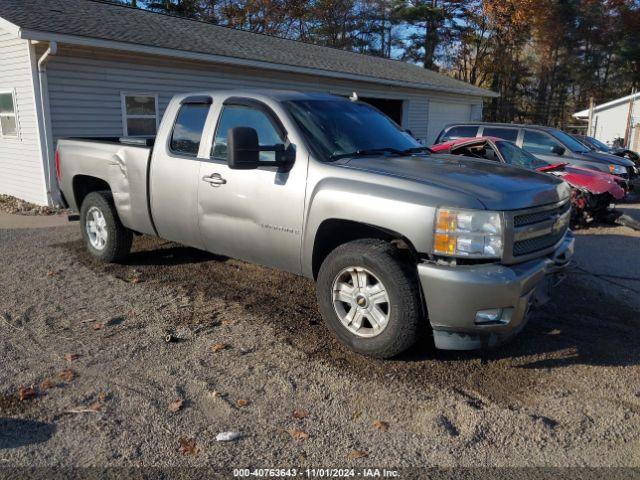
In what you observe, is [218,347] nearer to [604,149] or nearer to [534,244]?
[534,244]

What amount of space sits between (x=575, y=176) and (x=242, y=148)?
7.64 metres

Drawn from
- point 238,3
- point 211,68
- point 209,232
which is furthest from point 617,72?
point 209,232

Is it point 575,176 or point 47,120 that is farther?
point 47,120

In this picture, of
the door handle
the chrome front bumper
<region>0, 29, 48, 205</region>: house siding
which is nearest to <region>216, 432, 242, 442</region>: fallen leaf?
the chrome front bumper

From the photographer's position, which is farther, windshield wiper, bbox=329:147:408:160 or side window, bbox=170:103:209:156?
side window, bbox=170:103:209:156

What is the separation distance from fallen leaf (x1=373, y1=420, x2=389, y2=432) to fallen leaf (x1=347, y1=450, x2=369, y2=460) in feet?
0.84

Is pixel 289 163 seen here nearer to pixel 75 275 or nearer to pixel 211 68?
pixel 75 275

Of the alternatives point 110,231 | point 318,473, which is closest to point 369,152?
point 318,473

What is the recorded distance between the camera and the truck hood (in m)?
3.61

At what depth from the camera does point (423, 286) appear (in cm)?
357

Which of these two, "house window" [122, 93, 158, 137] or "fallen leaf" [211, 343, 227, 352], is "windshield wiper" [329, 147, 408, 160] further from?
"house window" [122, 93, 158, 137]

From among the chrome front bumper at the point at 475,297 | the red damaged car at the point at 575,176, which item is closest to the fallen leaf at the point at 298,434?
the chrome front bumper at the point at 475,297

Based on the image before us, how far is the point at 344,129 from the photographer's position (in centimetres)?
468

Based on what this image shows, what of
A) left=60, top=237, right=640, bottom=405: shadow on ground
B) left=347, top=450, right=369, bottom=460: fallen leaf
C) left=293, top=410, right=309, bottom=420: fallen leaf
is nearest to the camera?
left=347, top=450, right=369, bottom=460: fallen leaf
